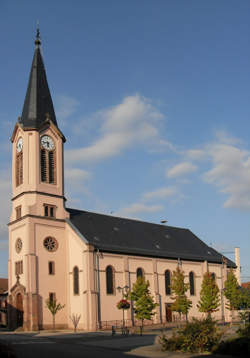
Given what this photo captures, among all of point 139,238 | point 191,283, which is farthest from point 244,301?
point 139,238

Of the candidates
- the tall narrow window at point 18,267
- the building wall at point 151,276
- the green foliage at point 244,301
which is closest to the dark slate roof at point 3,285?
the tall narrow window at point 18,267

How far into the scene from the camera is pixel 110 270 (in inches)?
1953

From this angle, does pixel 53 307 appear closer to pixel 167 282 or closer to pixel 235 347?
pixel 167 282

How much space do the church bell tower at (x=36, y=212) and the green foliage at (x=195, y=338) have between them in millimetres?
24605

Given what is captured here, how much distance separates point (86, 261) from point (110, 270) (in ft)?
13.1

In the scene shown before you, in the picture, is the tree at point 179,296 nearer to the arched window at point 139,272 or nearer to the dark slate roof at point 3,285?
the arched window at point 139,272

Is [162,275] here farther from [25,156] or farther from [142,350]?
[142,350]

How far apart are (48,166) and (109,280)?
14.4 meters

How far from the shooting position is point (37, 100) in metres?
52.1

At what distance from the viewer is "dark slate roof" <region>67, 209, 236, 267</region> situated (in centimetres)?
5134

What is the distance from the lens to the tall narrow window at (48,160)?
50031 millimetres

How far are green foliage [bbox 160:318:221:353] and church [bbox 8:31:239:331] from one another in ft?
77.3

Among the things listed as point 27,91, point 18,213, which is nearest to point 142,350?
point 18,213

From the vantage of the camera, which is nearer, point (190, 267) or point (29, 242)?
point (29, 242)
